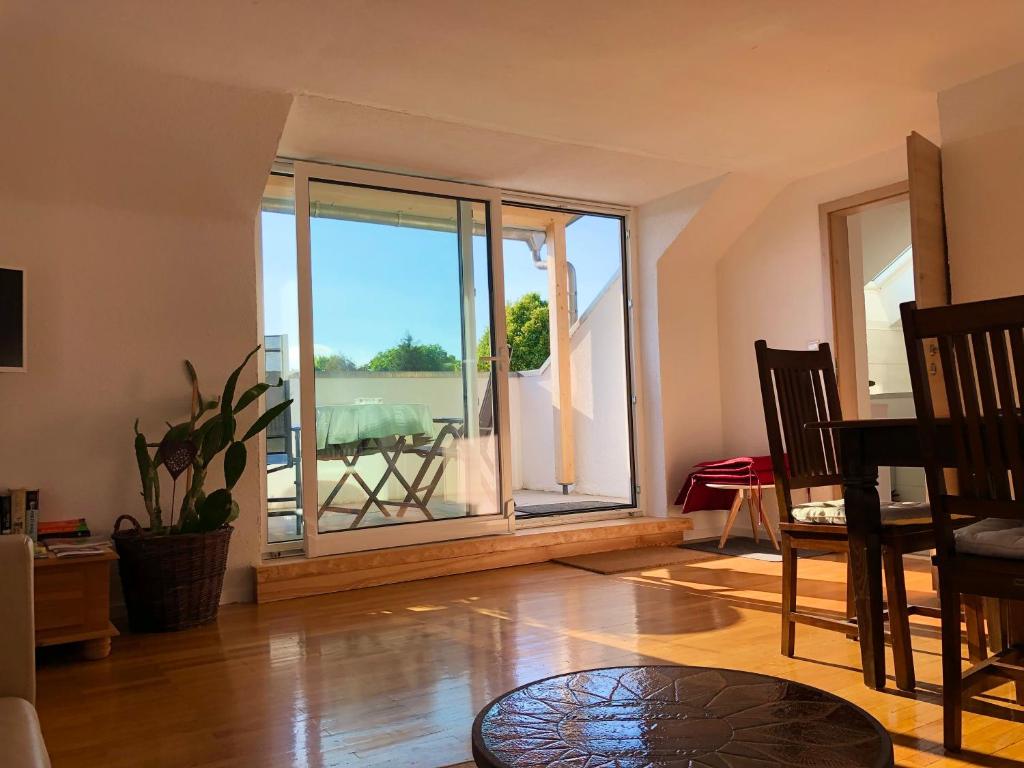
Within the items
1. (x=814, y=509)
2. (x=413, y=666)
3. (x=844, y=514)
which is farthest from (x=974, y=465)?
(x=413, y=666)

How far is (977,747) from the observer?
196cm

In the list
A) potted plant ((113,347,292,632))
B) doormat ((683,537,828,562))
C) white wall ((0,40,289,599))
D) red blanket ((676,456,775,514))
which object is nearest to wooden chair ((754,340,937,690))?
red blanket ((676,456,775,514))

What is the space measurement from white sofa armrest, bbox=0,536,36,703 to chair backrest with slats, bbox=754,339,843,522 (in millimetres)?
2190

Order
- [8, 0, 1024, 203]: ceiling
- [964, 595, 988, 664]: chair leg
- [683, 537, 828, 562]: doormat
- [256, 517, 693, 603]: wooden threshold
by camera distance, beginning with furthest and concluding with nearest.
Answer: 1. [683, 537, 828, 562]: doormat
2. [256, 517, 693, 603]: wooden threshold
3. [8, 0, 1024, 203]: ceiling
4. [964, 595, 988, 664]: chair leg

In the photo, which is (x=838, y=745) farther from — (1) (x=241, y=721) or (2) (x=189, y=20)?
(2) (x=189, y=20)

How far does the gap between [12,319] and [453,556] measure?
2354mm

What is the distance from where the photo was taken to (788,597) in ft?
8.99

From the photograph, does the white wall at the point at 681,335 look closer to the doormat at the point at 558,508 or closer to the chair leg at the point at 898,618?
the doormat at the point at 558,508

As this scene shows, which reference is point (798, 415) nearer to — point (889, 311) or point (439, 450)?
point (439, 450)

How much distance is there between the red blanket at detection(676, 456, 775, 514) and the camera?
487 centimetres

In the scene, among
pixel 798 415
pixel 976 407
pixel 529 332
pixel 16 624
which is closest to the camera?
pixel 16 624

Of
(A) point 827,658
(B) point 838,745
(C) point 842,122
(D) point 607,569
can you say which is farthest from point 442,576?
(B) point 838,745

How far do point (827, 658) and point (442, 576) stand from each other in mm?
2228

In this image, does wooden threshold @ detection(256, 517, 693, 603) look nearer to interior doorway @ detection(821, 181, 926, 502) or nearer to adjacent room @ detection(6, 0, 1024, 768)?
adjacent room @ detection(6, 0, 1024, 768)
